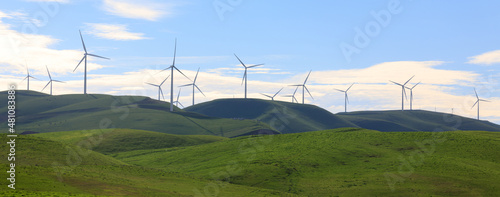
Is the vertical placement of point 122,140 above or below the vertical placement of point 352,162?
below

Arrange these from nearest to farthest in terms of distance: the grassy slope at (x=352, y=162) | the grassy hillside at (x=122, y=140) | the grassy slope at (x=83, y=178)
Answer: the grassy slope at (x=83, y=178)
the grassy slope at (x=352, y=162)
the grassy hillside at (x=122, y=140)

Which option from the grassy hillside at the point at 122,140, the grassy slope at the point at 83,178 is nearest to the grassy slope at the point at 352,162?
the grassy slope at the point at 83,178

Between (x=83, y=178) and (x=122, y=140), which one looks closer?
(x=83, y=178)

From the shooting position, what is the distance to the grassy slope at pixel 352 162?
79.0 m

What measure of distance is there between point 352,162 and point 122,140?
81824 millimetres

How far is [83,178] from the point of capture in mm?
67188

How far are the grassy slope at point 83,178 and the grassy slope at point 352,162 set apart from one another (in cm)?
1086

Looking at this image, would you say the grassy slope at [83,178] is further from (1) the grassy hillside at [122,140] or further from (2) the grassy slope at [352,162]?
(1) the grassy hillside at [122,140]

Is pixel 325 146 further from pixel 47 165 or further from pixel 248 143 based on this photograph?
pixel 47 165

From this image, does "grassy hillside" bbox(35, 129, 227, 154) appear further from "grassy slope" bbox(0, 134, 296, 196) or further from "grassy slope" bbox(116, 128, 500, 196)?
"grassy slope" bbox(0, 134, 296, 196)

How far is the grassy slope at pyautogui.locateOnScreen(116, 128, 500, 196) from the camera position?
78956 millimetres

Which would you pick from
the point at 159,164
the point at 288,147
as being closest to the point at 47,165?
the point at 159,164

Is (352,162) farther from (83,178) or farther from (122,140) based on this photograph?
(122,140)

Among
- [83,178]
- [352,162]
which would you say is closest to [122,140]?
[352,162]
